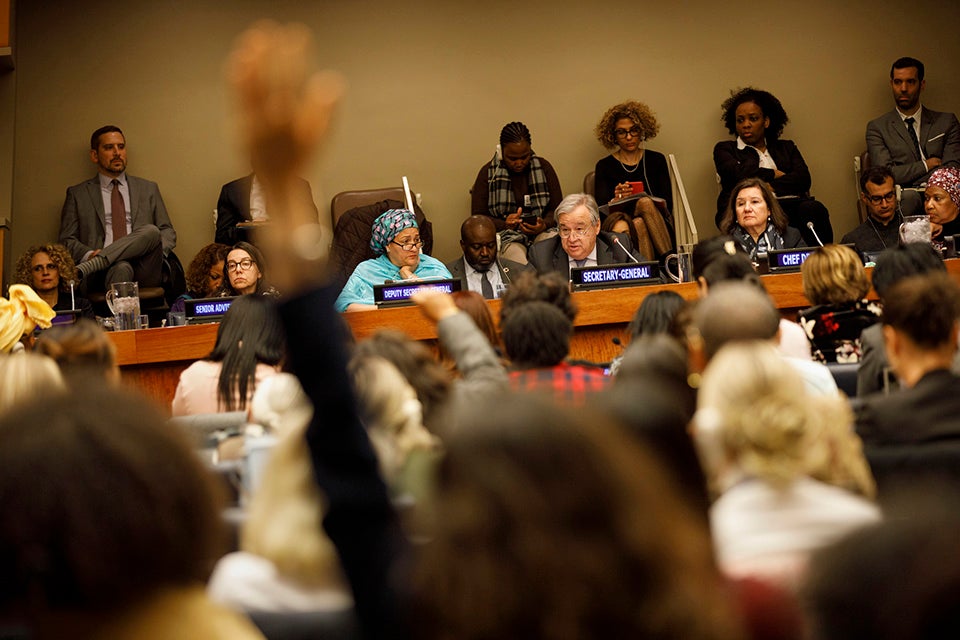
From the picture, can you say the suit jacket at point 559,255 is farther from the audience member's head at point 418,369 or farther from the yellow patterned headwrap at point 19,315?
the audience member's head at point 418,369

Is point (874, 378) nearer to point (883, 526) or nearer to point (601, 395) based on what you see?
point (601, 395)

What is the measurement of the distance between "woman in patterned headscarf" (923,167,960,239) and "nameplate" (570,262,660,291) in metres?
2.40

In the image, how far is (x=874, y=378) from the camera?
3092 millimetres

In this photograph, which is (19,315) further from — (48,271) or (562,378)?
(562,378)

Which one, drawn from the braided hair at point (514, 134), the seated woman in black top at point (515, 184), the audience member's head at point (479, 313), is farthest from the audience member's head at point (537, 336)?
the braided hair at point (514, 134)

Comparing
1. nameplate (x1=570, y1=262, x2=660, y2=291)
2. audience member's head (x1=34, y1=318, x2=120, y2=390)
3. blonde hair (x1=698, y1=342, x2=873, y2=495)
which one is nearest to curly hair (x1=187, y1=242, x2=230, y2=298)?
nameplate (x1=570, y1=262, x2=660, y2=291)

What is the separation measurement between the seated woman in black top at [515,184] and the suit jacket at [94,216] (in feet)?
7.02

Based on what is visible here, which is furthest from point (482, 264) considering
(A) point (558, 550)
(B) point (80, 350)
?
(A) point (558, 550)

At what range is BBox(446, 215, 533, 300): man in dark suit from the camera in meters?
6.57

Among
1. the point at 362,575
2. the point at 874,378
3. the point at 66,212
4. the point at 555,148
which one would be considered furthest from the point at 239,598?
the point at 555,148

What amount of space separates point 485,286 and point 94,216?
297cm

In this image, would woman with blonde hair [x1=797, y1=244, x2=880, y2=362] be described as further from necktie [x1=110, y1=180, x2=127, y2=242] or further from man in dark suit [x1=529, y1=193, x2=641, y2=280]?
necktie [x1=110, y1=180, x2=127, y2=242]

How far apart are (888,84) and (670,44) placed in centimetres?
174

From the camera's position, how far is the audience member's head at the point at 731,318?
2.28m
